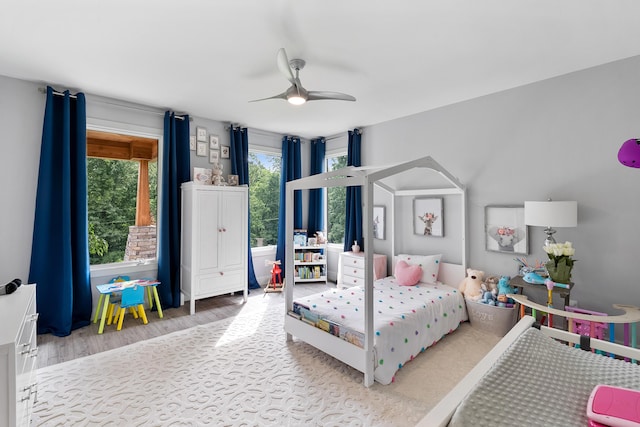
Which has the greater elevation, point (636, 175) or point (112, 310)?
point (636, 175)

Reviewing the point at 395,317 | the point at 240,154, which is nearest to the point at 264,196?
the point at 240,154

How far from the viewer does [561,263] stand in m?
2.56

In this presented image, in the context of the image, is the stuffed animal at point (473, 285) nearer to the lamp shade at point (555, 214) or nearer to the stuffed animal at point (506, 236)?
the stuffed animal at point (506, 236)

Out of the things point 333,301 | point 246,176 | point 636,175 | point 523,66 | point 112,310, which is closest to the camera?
point 636,175

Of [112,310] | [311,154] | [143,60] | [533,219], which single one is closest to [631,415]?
[533,219]

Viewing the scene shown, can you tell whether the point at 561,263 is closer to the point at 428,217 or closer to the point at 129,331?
the point at 428,217

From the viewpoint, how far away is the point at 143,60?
2705 millimetres

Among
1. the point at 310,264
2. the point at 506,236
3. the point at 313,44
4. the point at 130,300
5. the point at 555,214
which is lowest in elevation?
the point at 130,300

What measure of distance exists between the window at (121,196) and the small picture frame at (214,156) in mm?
741

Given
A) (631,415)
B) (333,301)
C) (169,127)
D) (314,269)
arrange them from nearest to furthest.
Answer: (631,415) < (333,301) < (169,127) < (314,269)

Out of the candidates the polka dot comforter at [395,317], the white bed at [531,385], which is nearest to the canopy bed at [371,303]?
the polka dot comforter at [395,317]

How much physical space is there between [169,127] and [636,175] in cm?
520

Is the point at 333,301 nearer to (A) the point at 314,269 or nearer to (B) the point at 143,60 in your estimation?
(A) the point at 314,269

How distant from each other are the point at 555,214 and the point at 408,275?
5.33 ft
